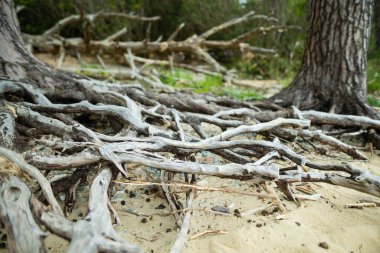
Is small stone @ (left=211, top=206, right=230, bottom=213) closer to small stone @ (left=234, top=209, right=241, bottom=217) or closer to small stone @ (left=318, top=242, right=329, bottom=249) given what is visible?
small stone @ (left=234, top=209, right=241, bottom=217)

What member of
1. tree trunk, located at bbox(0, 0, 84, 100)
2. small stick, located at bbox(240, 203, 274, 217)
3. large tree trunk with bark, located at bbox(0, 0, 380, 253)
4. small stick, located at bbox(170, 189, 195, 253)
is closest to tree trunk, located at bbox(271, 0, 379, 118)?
large tree trunk with bark, located at bbox(0, 0, 380, 253)

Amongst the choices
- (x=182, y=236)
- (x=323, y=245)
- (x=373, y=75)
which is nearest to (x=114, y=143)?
(x=182, y=236)

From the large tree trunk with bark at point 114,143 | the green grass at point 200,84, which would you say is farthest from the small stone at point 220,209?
the green grass at point 200,84

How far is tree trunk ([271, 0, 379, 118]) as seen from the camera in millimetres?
3039

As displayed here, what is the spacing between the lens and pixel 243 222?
5.55 feet

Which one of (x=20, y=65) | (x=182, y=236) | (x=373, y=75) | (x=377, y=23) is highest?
(x=20, y=65)

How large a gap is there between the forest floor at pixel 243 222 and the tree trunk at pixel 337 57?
136 centimetres

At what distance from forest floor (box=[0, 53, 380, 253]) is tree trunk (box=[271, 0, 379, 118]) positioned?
1360mm

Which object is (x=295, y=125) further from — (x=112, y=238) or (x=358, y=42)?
(x=112, y=238)

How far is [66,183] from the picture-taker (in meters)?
1.80

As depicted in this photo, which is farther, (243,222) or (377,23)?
(377,23)

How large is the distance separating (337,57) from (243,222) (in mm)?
2193

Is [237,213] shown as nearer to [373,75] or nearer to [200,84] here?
[200,84]

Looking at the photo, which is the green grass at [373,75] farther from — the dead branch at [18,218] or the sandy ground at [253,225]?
the dead branch at [18,218]
